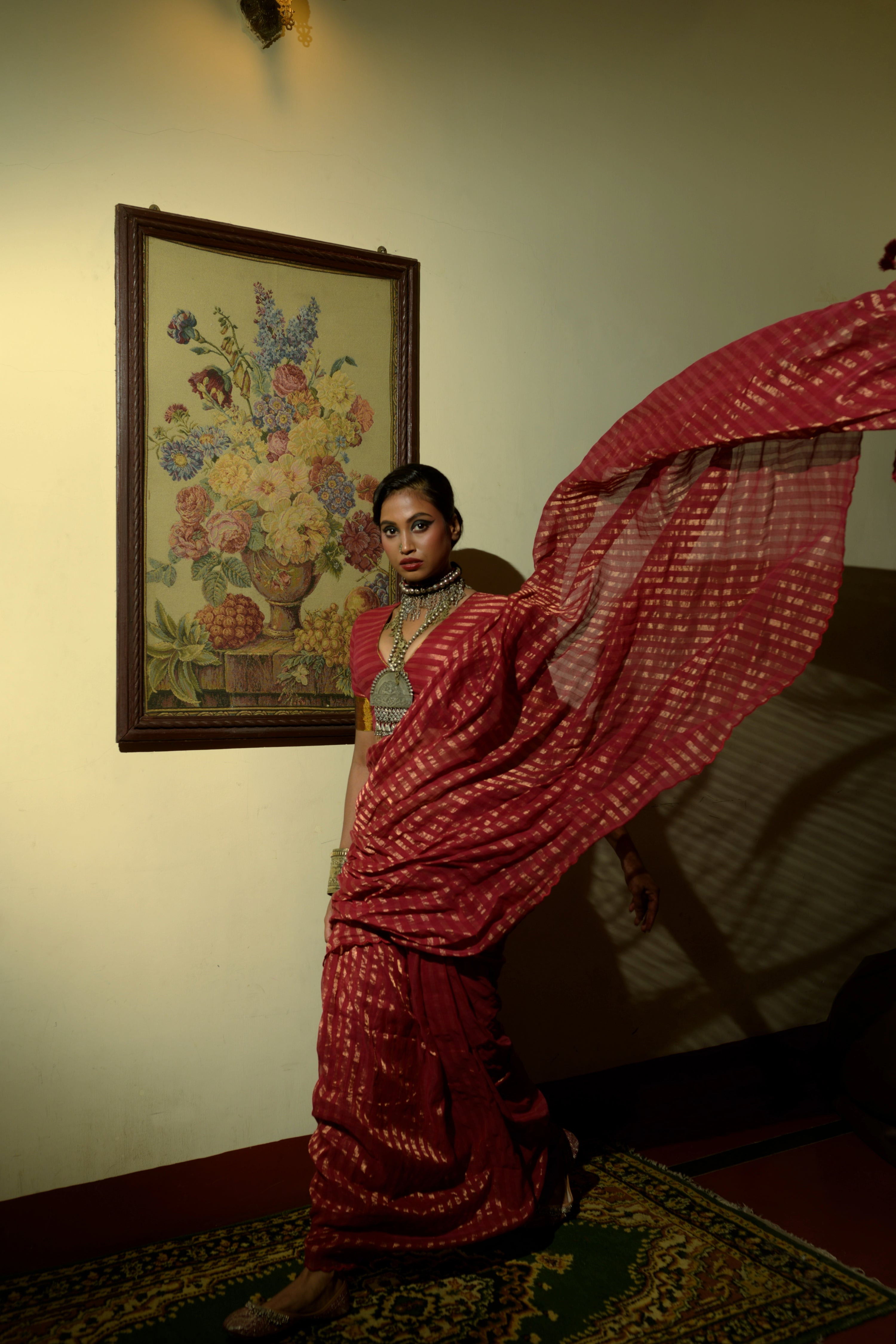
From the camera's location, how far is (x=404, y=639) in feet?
6.79

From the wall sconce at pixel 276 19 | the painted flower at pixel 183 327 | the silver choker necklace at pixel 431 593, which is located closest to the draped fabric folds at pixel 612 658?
the silver choker necklace at pixel 431 593

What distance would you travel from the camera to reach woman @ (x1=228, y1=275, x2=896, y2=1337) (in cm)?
161

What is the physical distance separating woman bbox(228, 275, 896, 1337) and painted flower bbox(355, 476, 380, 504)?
1.12ft

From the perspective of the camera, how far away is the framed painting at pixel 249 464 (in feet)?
6.95

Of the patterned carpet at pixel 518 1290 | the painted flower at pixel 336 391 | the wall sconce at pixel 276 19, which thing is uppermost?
the wall sconce at pixel 276 19

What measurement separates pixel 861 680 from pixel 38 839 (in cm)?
247

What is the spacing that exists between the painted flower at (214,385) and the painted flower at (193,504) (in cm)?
20

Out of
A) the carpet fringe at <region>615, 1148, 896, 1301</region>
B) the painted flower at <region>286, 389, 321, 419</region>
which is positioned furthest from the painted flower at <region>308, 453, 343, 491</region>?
the carpet fringe at <region>615, 1148, 896, 1301</region>

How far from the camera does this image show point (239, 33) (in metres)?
2.20

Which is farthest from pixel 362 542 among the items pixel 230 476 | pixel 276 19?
pixel 276 19

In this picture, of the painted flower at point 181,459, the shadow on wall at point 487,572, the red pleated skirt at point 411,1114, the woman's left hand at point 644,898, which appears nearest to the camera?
the red pleated skirt at point 411,1114

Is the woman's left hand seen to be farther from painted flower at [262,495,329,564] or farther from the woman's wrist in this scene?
painted flower at [262,495,329,564]

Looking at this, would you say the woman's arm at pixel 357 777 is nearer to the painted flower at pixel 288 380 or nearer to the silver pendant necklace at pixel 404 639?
the silver pendant necklace at pixel 404 639

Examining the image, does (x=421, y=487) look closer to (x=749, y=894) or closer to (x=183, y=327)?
(x=183, y=327)
